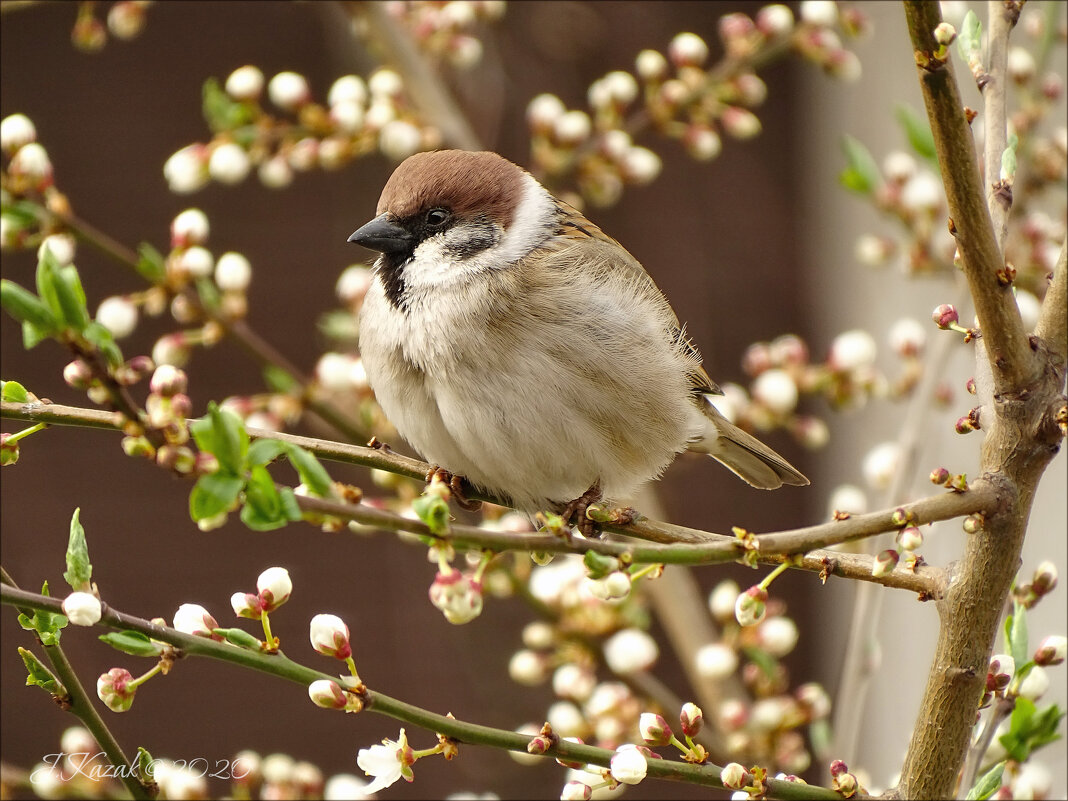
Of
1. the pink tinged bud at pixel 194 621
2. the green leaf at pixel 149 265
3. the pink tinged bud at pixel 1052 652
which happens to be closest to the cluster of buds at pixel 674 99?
the green leaf at pixel 149 265

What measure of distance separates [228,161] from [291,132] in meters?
0.14

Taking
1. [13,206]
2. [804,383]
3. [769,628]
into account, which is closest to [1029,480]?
[769,628]

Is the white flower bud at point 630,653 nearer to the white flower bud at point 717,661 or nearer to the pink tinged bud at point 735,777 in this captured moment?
the white flower bud at point 717,661

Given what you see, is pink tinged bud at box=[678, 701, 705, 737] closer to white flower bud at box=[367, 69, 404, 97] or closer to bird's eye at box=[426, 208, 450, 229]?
bird's eye at box=[426, 208, 450, 229]

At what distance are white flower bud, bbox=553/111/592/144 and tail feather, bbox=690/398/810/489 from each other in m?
0.62

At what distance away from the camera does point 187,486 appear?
336cm

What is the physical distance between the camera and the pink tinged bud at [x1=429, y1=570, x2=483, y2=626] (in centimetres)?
98

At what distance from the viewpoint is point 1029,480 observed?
1.12m

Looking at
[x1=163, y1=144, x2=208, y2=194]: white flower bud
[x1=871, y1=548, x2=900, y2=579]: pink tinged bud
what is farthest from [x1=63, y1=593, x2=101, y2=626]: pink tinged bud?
[x1=163, y1=144, x2=208, y2=194]: white flower bud

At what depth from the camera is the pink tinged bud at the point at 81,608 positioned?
3.09ft

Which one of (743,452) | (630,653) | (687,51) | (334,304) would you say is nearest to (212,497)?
(630,653)

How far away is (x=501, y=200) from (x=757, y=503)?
234cm

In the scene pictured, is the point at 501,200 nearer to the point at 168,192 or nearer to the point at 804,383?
the point at 804,383

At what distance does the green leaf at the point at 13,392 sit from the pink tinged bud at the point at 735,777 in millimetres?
757
